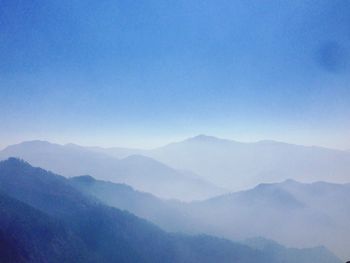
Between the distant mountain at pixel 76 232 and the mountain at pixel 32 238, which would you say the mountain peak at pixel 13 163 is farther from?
the mountain at pixel 32 238

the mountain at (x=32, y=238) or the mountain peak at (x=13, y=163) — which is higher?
the mountain peak at (x=13, y=163)

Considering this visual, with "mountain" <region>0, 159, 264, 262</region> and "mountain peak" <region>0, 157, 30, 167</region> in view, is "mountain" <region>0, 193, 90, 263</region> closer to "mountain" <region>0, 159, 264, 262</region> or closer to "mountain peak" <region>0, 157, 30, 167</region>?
"mountain" <region>0, 159, 264, 262</region>

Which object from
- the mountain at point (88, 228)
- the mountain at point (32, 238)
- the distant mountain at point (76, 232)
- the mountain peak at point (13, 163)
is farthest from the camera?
the mountain peak at point (13, 163)

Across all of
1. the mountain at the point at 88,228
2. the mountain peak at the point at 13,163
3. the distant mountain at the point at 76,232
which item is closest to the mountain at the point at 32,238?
the distant mountain at the point at 76,232

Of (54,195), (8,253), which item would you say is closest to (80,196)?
(54,195)

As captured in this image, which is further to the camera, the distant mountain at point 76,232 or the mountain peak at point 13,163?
the mountain peak at point 13,163

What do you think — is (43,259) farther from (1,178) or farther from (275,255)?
(275,255)

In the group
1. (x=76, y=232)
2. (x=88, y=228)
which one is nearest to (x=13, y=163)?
(x=88, y=228)

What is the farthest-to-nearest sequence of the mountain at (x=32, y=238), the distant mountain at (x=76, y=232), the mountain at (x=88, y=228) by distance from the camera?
the mountain at (x=88, y=228) → the distant mountain at (x=76, y=232) → the mountain at (x=32, y=238)

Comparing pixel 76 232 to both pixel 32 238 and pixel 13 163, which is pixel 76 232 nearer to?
pixel 32 238
